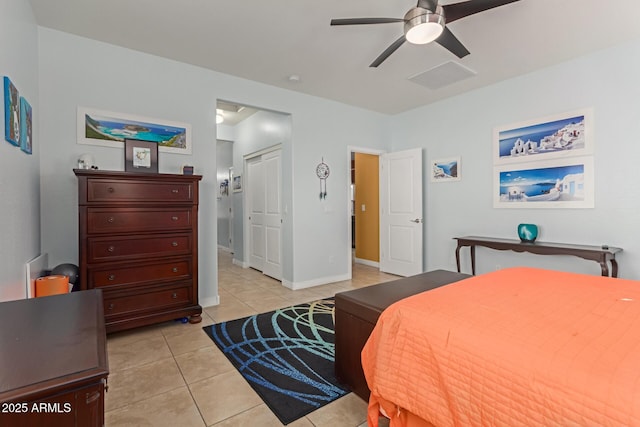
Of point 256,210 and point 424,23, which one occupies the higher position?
point 424,23

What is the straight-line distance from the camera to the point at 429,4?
76.4 inches

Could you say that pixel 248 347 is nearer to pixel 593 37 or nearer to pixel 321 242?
pixel 321 242

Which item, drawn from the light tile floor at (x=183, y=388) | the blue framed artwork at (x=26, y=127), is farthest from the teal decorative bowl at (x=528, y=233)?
the blue framed artwork at (x=26, y=127)

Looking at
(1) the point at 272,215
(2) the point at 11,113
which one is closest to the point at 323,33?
(2) the point at 11,113

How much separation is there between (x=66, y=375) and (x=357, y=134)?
15.6 feet

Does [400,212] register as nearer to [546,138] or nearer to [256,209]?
[546,138]

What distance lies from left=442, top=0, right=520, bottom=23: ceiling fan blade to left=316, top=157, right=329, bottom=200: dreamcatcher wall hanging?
8.89 ft

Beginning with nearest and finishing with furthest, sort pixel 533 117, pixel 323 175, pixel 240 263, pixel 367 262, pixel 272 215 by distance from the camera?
1. pixel 533 117
2. pixel 323 175
3. pixel 272 215
4. pixel 240 263
5. pixel 367 262

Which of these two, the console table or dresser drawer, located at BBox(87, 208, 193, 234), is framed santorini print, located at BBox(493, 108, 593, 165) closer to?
the console table

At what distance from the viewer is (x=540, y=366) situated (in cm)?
93

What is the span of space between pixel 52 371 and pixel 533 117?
181 inches

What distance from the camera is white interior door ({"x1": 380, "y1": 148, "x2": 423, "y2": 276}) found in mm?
4797

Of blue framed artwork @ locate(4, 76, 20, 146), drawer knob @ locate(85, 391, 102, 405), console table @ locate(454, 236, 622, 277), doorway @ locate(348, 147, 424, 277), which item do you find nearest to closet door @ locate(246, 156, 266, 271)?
doorway @ locate(348, 147, 424, 277)

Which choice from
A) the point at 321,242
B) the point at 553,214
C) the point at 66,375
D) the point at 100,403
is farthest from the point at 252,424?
the point at 553,214
